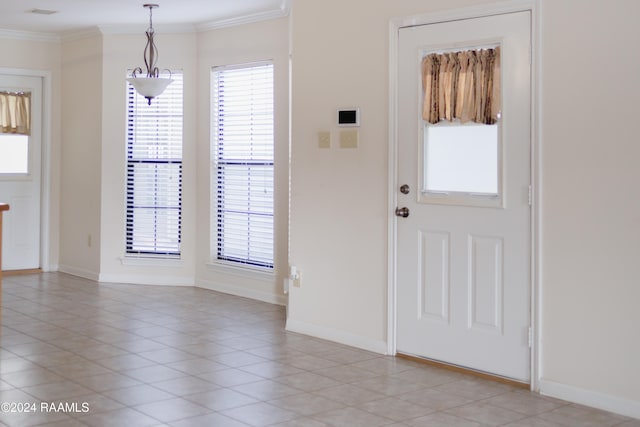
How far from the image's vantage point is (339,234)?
5.07 m

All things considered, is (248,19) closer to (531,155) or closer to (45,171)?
(45,171)

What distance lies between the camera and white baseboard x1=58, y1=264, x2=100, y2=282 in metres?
7.63

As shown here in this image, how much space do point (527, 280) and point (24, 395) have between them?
8.74ft

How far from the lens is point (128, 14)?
22.2 ft

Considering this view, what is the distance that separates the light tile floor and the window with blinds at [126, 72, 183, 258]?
4.98ft

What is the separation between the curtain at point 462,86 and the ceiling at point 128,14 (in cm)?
209

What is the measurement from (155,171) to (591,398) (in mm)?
4871

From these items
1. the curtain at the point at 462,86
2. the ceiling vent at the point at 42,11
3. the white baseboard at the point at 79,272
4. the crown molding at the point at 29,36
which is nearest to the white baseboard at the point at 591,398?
the curtain at the point at 462,86

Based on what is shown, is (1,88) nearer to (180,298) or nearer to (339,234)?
(180,298)

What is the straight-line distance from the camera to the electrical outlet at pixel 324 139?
16.8ft

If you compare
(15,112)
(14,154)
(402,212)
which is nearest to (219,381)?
(402,212)

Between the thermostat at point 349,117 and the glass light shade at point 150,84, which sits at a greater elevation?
the glass light shade at point 150,84

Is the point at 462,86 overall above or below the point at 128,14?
below

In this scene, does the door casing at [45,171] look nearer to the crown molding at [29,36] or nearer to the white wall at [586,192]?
the crown molding at [29,36]
